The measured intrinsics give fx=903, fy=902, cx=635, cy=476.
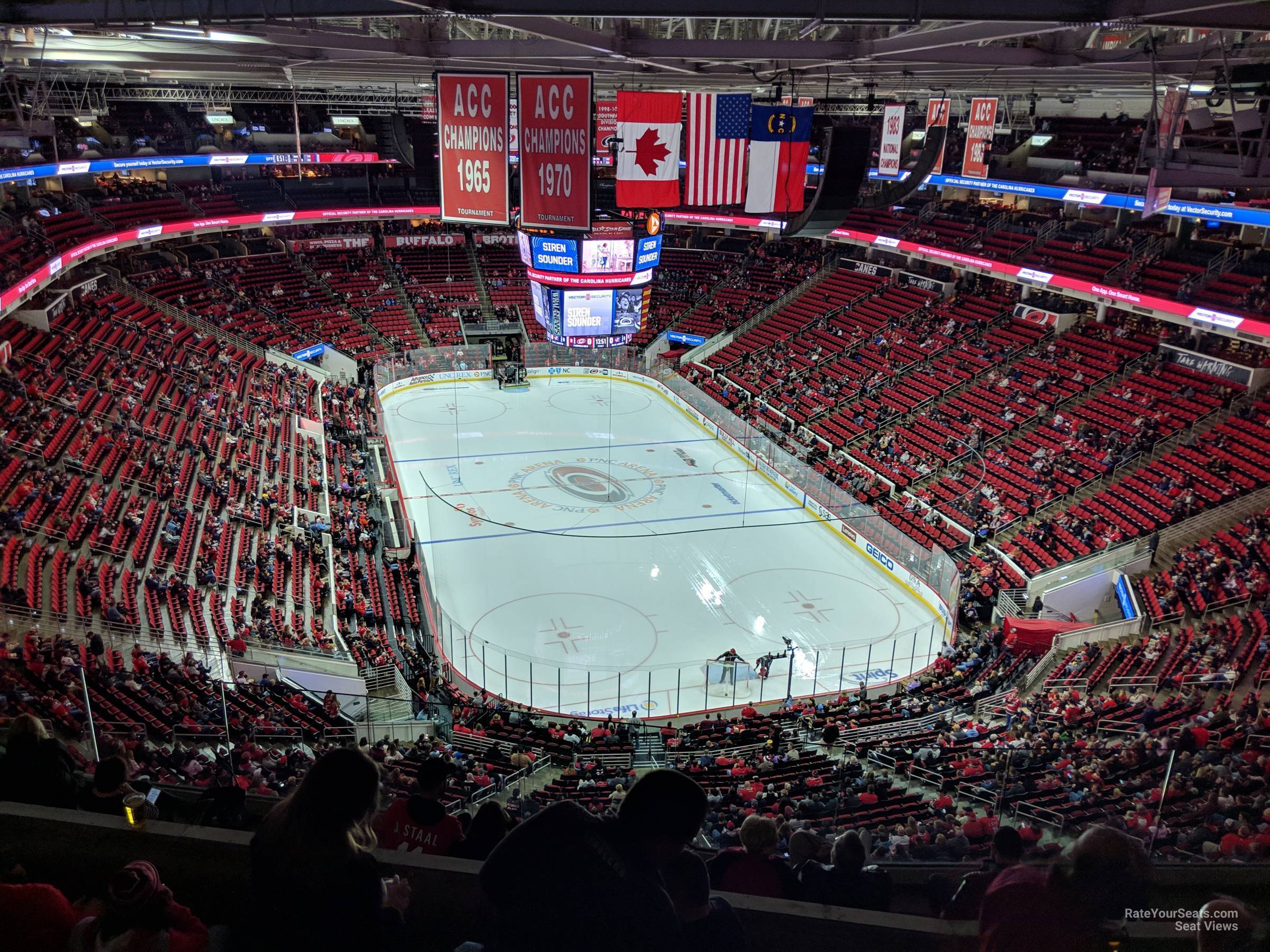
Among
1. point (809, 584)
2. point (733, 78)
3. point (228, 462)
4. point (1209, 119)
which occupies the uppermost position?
point (733, 78)

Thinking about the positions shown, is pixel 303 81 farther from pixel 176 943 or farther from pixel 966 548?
pixel 176 943

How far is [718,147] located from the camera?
12781mm

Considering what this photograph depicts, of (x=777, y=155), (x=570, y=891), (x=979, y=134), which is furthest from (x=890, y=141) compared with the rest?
(x=570, y=891)

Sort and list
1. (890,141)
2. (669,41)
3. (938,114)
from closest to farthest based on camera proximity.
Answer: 1. (669,41)
2. (890,141)
3. (938,114)

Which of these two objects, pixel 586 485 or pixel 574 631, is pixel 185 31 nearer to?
pixel 574 631

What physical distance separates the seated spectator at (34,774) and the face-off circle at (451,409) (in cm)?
2603

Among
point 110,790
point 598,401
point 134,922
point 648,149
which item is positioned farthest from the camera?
point 598,401

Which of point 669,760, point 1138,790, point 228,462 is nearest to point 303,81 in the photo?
point 228,462

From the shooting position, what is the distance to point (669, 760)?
12.3m

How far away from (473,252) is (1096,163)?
88.8 ft

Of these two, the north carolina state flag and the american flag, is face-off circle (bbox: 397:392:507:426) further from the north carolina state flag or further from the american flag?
the american flag

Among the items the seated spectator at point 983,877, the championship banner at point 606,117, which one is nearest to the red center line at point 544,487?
the championship banner at point 606,117

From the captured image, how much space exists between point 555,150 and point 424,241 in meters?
33.0

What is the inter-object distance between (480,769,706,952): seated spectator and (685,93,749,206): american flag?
12033 millimetres
